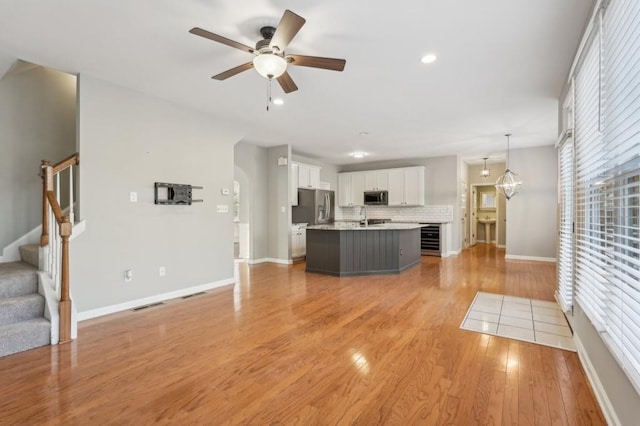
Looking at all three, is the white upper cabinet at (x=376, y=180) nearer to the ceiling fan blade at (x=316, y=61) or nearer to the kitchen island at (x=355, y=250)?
the kitchen island at (x=355, y=250)

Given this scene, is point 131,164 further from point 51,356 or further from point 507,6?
point 507,6

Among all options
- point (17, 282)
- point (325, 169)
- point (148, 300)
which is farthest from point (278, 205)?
point (17, 282)

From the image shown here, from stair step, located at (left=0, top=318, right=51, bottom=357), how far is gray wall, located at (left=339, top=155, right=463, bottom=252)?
26.0ft

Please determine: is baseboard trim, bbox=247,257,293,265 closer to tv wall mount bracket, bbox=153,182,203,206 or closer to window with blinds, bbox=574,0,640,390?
tv wall mount bracket, bbox=153,182,203,206

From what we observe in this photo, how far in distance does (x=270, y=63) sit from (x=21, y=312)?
10.3 ft

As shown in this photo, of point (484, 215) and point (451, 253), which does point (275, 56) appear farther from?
point (484, 215)

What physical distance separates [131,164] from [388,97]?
3.29m

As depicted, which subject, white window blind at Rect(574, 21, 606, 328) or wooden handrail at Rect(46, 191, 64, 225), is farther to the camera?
wooden handrail at Rect(46, 191, 64, 225)

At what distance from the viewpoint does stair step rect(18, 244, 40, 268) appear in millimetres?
3354

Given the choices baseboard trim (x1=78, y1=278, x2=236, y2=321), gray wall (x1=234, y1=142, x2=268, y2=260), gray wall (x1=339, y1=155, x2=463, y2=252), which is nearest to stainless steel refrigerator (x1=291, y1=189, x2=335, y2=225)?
gray wall (x1=234, y1=142, x2=268, y2=260)

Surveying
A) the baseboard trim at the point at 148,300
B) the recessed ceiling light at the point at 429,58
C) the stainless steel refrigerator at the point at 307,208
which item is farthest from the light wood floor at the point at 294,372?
the stainless steel refrigerator at the point at 307,208

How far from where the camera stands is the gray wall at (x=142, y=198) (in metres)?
3.42

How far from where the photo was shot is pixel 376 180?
29.1ft

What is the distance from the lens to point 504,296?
4.25 m
